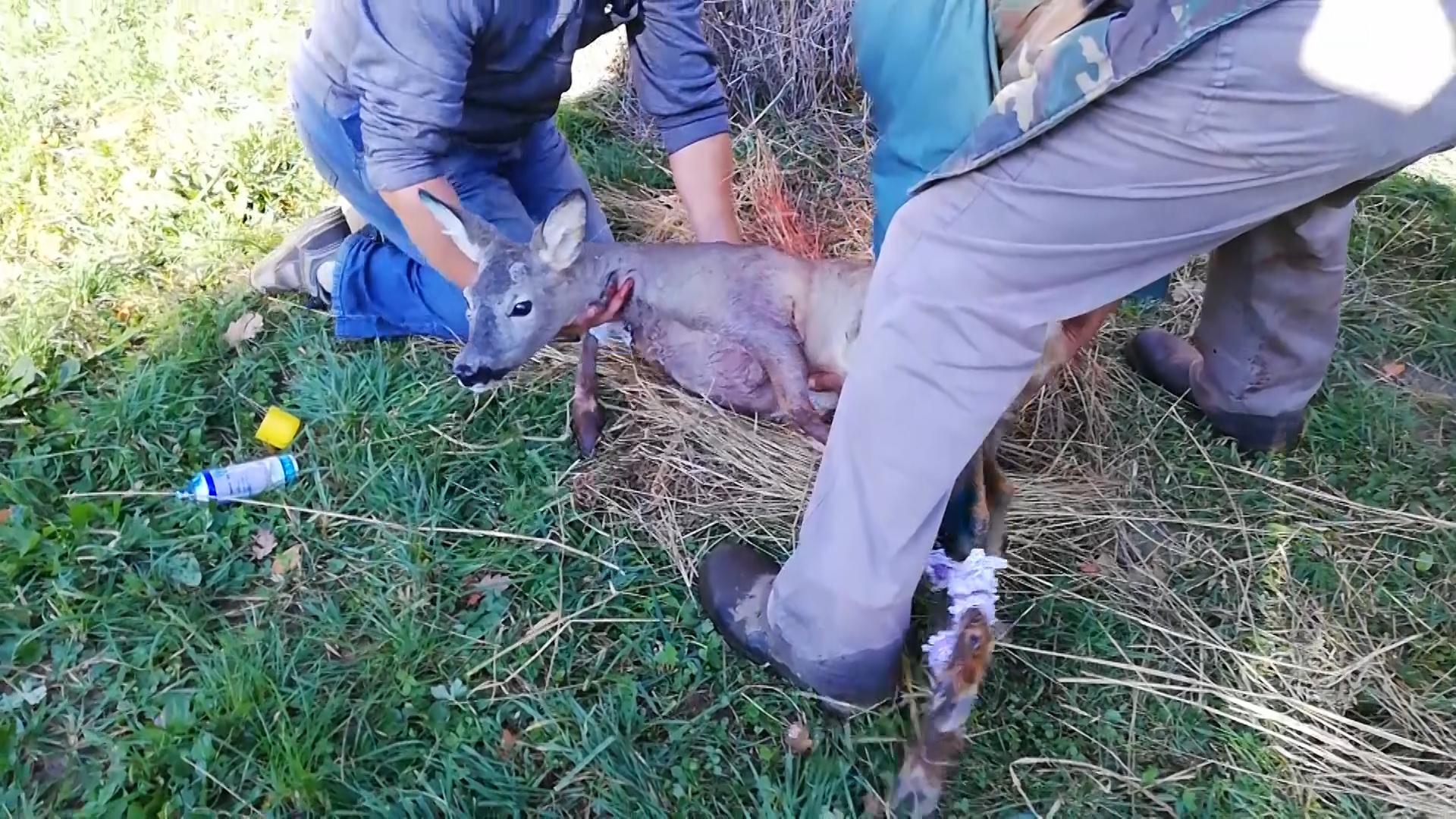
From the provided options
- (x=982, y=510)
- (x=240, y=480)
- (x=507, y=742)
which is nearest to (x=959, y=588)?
(x=982, y=510)

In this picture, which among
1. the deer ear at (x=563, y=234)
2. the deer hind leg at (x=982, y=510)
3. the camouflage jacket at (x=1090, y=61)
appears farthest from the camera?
the deer ear at (x=563, y=234)

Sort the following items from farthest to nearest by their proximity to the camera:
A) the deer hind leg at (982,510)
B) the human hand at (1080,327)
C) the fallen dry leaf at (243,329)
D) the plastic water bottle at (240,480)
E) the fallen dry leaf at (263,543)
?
the fallen dry leaf at (243,329)
the plastic water bottle at (240,480)
the fallen dry leaf at (263,543)
the deer hind leg at (982,510)
the human hand at (1080,327)

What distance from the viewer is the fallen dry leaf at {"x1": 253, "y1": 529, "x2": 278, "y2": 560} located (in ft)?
9.48

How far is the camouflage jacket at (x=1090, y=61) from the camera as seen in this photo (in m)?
1.69

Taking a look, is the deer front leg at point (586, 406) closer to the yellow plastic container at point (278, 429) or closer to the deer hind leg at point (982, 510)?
the yellow plastic container at point (278, 429)

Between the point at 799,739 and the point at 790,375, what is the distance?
102cm

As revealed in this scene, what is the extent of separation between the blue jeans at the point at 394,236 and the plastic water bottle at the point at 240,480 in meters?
0.63

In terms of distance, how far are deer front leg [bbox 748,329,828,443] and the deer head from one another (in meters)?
0.59

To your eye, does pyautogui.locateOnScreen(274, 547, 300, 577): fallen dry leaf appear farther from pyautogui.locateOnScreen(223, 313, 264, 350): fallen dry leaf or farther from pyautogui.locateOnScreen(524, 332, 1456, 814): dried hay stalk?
pyautogui.locateOnScreen(223, 313, 264, 350): fallen dry leaf

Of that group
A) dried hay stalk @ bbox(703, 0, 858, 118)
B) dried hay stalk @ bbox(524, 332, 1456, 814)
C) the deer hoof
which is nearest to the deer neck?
dried hay stalk @ bbox(524, 332, 1456, 814)

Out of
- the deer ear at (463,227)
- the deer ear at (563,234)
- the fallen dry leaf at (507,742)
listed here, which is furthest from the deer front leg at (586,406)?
the fallen dry leaf at (507,742)

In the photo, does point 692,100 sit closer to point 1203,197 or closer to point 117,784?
point 1203,197

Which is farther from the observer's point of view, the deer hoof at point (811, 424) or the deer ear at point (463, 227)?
the deer hoof at point (811, 424)

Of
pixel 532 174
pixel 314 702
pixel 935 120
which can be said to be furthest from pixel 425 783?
pixel 532 174
